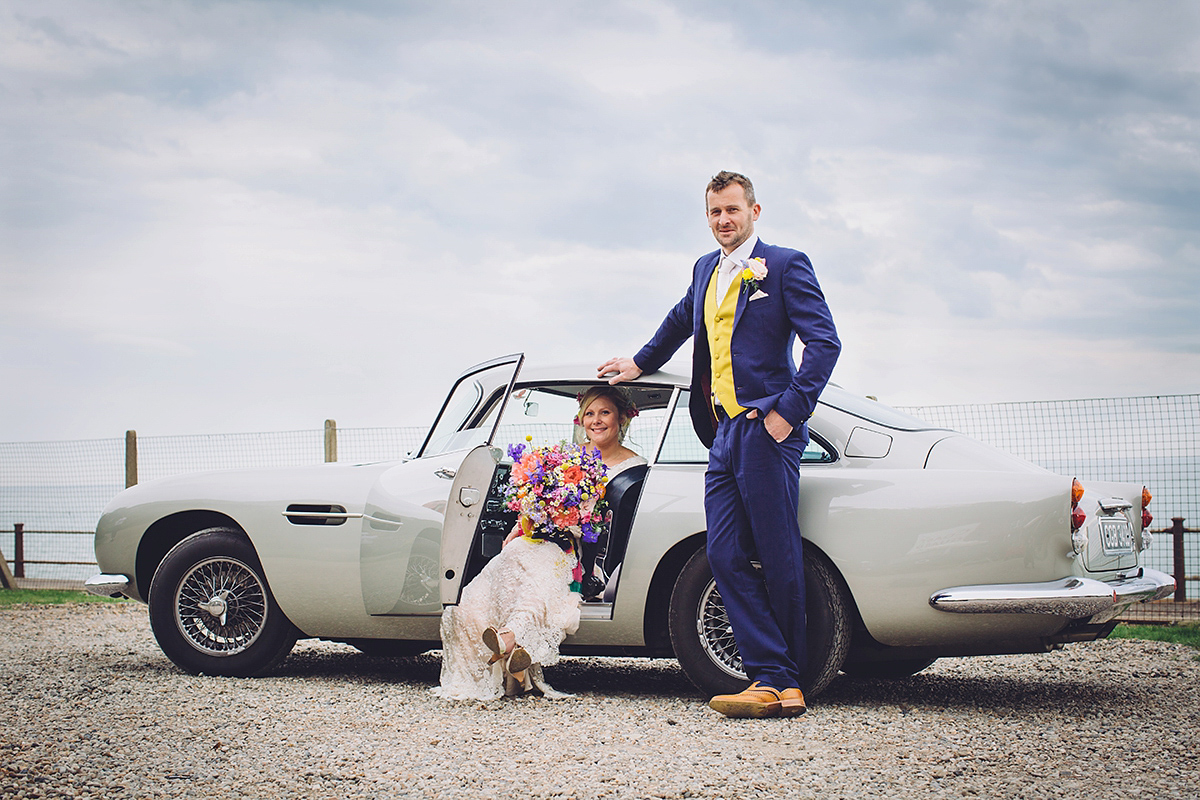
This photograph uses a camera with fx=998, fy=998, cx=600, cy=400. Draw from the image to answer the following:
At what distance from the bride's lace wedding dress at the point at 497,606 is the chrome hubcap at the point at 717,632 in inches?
23.1

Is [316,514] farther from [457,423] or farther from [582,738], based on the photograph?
[582,738]

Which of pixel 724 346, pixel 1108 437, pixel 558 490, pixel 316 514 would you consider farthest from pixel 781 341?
pixel 1108 437

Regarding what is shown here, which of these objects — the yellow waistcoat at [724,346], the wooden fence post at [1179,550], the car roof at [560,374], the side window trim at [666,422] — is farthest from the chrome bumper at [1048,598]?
the wooden fence post at [1179,550]

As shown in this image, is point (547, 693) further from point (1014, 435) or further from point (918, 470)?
point (1014, 435)

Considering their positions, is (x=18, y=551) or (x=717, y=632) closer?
(x=717, y=632)

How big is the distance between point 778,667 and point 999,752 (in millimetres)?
896

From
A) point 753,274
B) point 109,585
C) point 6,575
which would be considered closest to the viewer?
point 753,274

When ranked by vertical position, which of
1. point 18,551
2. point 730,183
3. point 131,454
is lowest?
point 18,551

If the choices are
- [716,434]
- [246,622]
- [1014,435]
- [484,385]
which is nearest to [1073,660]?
[1014,435]

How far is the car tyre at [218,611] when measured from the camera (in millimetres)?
5238

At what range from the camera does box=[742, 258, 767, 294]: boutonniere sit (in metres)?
4.31

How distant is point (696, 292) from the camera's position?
4.71 metres

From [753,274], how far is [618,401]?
1.17 m

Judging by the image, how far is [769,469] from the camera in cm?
416
